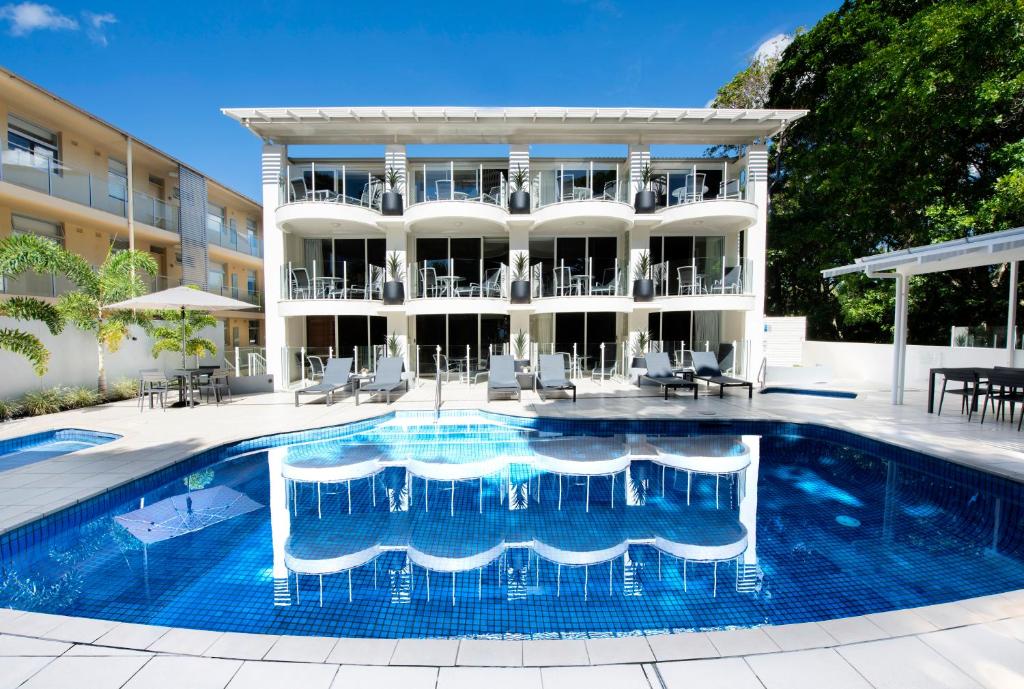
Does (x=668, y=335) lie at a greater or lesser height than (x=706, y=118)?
lesser

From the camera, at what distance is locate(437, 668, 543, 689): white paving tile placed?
2314mm

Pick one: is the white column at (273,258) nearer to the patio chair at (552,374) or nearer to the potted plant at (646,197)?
the patio chair at (552,374)

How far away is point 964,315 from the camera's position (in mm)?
16859

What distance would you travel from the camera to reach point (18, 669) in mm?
2459

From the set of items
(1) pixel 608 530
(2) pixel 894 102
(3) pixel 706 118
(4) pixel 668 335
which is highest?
(2) pixel 894 102

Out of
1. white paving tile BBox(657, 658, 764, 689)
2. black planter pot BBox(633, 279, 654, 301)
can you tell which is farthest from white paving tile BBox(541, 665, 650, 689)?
black planter pot BBox(633, 279, 654, 301)

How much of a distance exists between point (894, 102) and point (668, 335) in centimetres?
1092

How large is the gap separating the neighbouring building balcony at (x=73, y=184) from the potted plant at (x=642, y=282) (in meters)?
17.9

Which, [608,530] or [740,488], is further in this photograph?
[740,488]

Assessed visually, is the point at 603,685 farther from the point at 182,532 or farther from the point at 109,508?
the point at 109,508

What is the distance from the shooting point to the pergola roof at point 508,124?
1347 cm

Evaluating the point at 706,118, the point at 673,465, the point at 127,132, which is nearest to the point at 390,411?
the point at 673,465

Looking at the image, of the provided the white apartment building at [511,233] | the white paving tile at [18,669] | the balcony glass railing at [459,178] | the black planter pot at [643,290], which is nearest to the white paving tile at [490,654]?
the white paving tile at [18,669]

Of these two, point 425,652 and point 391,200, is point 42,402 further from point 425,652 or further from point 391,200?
point 425,652
